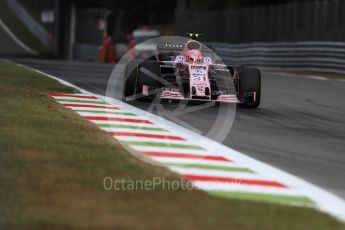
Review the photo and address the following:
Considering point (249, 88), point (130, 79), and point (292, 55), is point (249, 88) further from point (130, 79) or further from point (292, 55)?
point (292, 55)

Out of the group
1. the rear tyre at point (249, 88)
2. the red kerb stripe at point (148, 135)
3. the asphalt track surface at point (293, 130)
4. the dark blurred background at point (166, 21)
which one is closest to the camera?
the asphalt track surface at point (293, 130)

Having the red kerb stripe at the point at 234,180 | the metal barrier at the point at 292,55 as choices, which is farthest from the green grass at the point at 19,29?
the red kerb stripe at the point at 234,180

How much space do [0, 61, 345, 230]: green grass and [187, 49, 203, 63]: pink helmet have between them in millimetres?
4749

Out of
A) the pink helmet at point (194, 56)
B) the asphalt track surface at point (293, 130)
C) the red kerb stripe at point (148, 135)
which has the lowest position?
the asphalt track surface at point (293, 130)

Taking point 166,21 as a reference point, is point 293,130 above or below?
below

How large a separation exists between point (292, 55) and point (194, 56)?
17.2 m

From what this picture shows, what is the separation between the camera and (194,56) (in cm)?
1271

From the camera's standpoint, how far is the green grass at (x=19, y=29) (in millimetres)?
53281

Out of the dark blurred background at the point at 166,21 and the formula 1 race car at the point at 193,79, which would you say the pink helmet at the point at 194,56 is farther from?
the dark blurred background at the point at 166,21

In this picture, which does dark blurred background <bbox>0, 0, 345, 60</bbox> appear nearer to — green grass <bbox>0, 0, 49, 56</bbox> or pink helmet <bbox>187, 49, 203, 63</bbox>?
green grass <bbox>0, 0, 49, 56</bbox>

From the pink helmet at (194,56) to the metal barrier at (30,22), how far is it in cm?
4265

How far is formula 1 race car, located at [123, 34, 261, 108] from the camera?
40.0 ft

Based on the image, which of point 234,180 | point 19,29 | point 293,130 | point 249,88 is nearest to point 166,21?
point 19,29

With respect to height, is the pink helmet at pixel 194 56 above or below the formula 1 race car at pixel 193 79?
above
